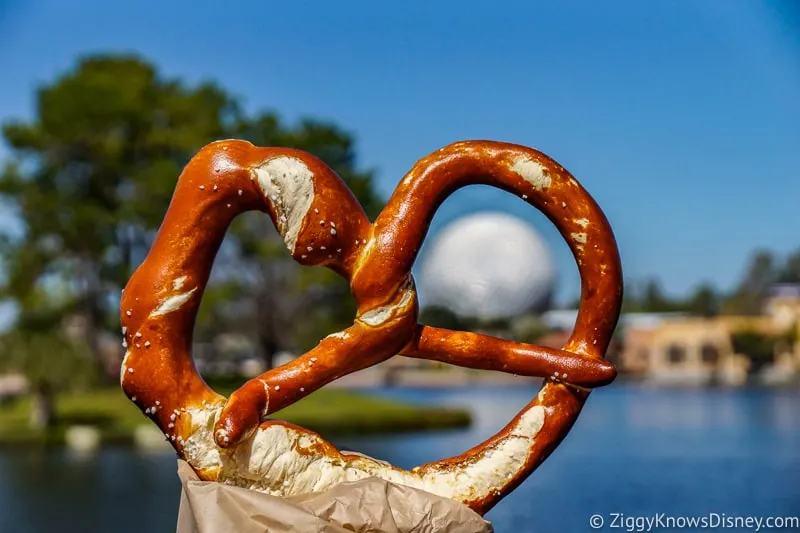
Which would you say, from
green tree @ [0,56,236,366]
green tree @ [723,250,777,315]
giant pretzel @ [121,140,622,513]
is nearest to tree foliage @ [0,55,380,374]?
green tree @ [0,56,236,366]

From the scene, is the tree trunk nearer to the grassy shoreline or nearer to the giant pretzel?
the grassy shoreline

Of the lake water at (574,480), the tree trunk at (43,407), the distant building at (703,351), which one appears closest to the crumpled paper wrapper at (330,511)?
the lake water at (574,480)

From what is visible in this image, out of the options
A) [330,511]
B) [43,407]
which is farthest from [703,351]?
[330,511]

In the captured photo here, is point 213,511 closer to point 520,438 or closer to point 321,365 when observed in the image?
point 321,365

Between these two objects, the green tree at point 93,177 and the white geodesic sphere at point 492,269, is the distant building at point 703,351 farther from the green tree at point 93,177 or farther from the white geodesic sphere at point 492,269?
the green tree at point 93,177

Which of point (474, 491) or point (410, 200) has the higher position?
point (410, 200)

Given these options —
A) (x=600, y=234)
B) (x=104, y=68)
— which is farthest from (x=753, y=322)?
(x=600, y=234)
